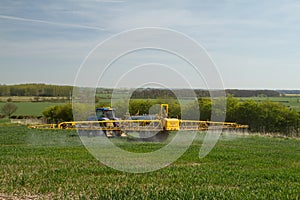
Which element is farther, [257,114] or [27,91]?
[27,91]

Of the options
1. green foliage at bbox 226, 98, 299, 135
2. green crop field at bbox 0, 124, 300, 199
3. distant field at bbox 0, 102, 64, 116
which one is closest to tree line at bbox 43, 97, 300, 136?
green foliage at bbox 226, 98, 299, 135

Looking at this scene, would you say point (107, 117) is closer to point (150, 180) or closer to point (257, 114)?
point (257, 114)

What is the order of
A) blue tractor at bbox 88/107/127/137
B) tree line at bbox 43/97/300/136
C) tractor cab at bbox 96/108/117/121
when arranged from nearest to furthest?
blue tractor at bbox 88/107/127/137
tractor cab at bbox 96/108/117/121
tree line at bbox 43/97/300/136

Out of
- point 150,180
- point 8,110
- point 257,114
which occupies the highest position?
point 257,114

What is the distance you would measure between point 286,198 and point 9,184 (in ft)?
24.3

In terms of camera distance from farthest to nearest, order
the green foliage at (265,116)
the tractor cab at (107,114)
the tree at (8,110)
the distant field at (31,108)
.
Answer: the tree at (8,110), the distant field at (31,108), the green foliage at (265,116), the tractor cab at (107,114)

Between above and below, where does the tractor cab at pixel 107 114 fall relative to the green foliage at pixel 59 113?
above

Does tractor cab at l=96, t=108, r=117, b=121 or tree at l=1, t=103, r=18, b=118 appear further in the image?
tree at l=1, t=103, r=18, b=118

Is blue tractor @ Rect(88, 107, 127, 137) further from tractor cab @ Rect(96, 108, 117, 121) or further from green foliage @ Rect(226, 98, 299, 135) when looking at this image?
green foliage @ Rect(226, 98, 299, 135)

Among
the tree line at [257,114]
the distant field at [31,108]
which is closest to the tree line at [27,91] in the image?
the distant field at [31,108]

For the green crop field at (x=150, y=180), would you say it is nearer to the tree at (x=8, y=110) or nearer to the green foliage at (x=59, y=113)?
the green foliage at (x=59, y=113)

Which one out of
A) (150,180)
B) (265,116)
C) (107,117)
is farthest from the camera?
(265,116)

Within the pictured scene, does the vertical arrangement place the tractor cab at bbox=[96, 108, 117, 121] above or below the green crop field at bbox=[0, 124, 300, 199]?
above

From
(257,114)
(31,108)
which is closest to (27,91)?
(31,108)
